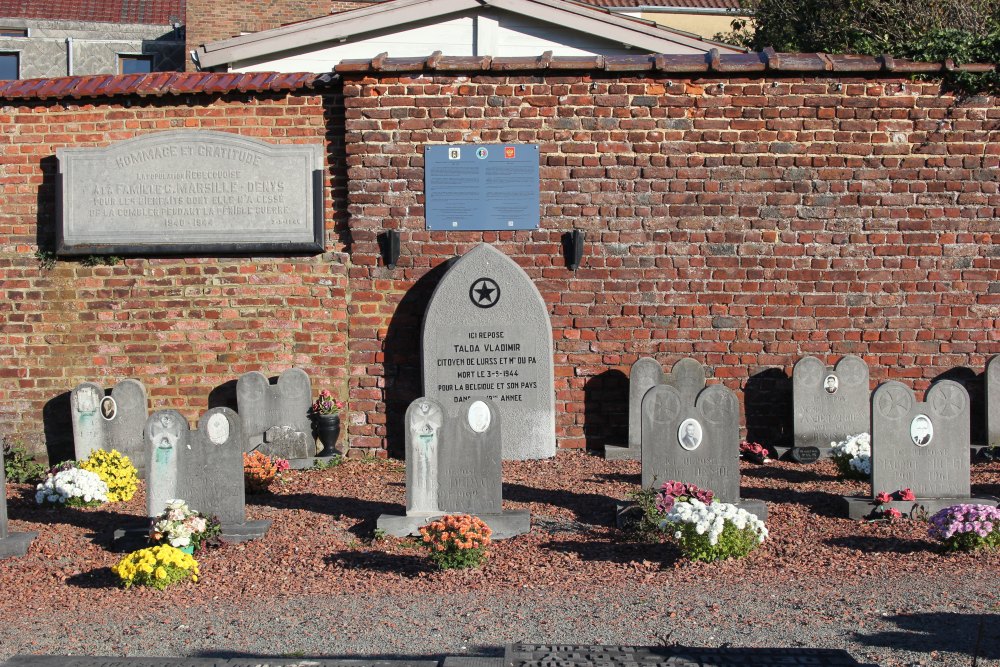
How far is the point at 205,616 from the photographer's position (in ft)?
19.4

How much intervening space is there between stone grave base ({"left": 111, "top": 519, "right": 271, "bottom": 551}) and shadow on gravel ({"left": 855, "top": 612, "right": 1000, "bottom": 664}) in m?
4.03

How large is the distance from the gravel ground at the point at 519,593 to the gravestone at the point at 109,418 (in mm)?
1470

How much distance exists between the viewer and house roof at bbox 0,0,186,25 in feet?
87.5

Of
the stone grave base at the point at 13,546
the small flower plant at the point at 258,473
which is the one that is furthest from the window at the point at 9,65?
the stone grave base at the point at 13,546

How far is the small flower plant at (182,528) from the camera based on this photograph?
6754 mm

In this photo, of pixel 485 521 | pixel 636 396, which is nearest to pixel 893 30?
pixel 636 396

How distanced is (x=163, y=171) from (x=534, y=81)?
3.62m

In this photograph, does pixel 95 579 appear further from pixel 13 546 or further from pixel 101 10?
pixel 101 10

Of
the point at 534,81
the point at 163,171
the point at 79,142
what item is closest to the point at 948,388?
the point at 534,81

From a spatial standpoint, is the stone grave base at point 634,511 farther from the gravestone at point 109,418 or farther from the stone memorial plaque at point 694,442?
the gravestone at point 109,418

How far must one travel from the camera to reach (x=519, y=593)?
6.20m

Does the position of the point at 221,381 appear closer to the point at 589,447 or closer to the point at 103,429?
the point at 103,429

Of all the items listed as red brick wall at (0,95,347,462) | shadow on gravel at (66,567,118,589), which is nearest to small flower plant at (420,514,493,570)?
shadow on gravel at (66,567,118,589)

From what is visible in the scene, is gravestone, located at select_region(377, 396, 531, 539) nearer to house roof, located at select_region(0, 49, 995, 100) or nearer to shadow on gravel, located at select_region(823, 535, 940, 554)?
shadow on gravel, located at select_region(823, 535, 940, 554)
